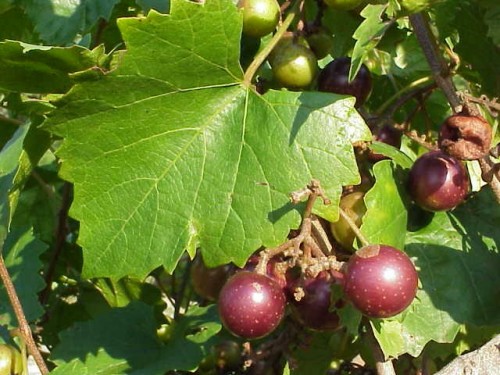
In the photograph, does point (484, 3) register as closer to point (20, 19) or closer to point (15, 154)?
point (15, 154)

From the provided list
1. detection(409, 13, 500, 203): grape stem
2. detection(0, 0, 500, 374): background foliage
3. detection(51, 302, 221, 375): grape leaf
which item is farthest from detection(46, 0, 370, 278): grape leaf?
detection(51, 302, 221, 375): grape leaf

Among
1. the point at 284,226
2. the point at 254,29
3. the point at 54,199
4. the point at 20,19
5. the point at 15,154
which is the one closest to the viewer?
the point at 284,226

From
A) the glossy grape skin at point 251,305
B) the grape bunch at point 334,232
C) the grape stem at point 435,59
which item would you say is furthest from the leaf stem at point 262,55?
the glossy grape skin at point 251,305

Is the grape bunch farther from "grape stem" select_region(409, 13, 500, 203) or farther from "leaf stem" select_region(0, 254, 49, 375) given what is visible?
"leaf stem" select_region(0, 254, 49, 375)

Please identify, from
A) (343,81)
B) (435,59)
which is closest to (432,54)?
(435,59)

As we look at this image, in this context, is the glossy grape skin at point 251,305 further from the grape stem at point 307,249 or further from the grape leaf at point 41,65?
the grape leaf at point 41,65

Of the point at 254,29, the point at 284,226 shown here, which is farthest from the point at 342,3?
the point at 284,226

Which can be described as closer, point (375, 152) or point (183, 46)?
point (183, 46)
